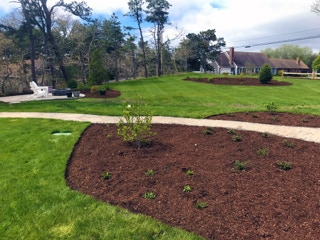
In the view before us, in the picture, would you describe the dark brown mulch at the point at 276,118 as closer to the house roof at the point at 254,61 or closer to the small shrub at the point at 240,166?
the small shrub at the point at 240,166

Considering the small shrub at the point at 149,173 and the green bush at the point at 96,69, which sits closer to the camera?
the small shrub at the point at 149,173

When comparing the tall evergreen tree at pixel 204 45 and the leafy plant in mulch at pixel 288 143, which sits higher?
the tall evergreen tree at pixel 204 45

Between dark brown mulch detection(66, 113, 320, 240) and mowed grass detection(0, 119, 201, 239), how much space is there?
6.6 inches

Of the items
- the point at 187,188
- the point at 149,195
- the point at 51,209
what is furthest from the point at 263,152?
the point at 51,209

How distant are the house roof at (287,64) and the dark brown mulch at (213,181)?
57.0 metres

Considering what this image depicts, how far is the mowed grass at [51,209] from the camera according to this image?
2.68 metres

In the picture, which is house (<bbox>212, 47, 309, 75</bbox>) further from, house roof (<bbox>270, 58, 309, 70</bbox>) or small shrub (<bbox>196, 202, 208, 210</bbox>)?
small shrub (<bbox>196, 202, 208, 210</bbox>)

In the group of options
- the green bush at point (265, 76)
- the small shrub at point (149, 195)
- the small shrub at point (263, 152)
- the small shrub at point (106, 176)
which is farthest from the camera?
the green bush at point (265, 76)

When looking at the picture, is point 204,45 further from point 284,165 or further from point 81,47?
point 284,165

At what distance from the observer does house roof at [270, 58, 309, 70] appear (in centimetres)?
5619

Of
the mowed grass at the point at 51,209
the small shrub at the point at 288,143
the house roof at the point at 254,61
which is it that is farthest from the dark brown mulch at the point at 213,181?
the house roof at the point at 254,61

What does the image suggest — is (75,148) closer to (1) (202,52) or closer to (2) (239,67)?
(1) (202,52)

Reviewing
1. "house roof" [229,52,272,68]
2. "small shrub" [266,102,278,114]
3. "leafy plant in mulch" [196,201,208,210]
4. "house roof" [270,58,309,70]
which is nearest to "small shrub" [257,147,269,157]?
"leafy plant in mulch" [196,201,208,210]

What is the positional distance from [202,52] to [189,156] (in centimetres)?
3903
